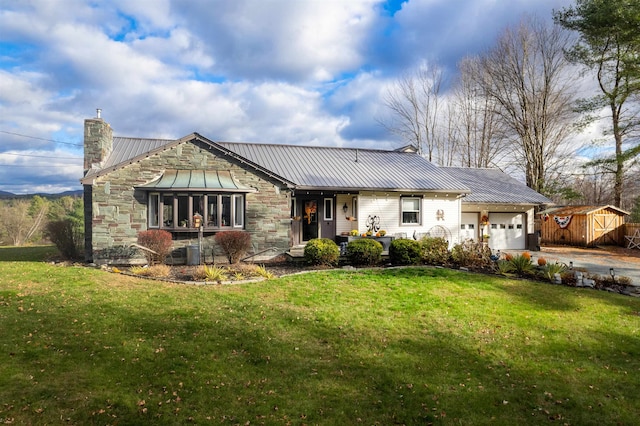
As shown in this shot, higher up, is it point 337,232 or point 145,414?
point 337,232

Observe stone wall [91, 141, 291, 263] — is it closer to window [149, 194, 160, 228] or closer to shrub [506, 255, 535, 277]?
window [149, 194, 160, 228]

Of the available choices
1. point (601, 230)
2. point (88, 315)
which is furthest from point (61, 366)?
point (601, 230)

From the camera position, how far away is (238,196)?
529 inches

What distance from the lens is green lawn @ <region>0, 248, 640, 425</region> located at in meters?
4.24

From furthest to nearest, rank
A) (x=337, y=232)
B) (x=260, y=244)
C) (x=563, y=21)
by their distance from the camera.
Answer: (x=563, y=21), (x=337, y=232), (x=260, y=244)

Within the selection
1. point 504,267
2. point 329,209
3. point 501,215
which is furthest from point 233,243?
point 501,215

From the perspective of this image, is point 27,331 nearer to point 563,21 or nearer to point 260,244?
point 260,244

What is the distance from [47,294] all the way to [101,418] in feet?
16.7

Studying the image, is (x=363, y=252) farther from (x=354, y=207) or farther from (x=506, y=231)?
(x=506, y=231)

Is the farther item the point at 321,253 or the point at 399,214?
the point at 399,214

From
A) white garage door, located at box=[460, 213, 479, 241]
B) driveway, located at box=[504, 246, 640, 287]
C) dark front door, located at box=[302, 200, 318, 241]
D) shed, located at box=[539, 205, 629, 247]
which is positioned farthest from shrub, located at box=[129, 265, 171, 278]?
shed, located at box=[539, 205, 629, 247]

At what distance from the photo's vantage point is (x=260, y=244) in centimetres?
1357

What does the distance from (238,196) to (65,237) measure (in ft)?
22.4

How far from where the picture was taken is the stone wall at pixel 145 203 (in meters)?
12.2
